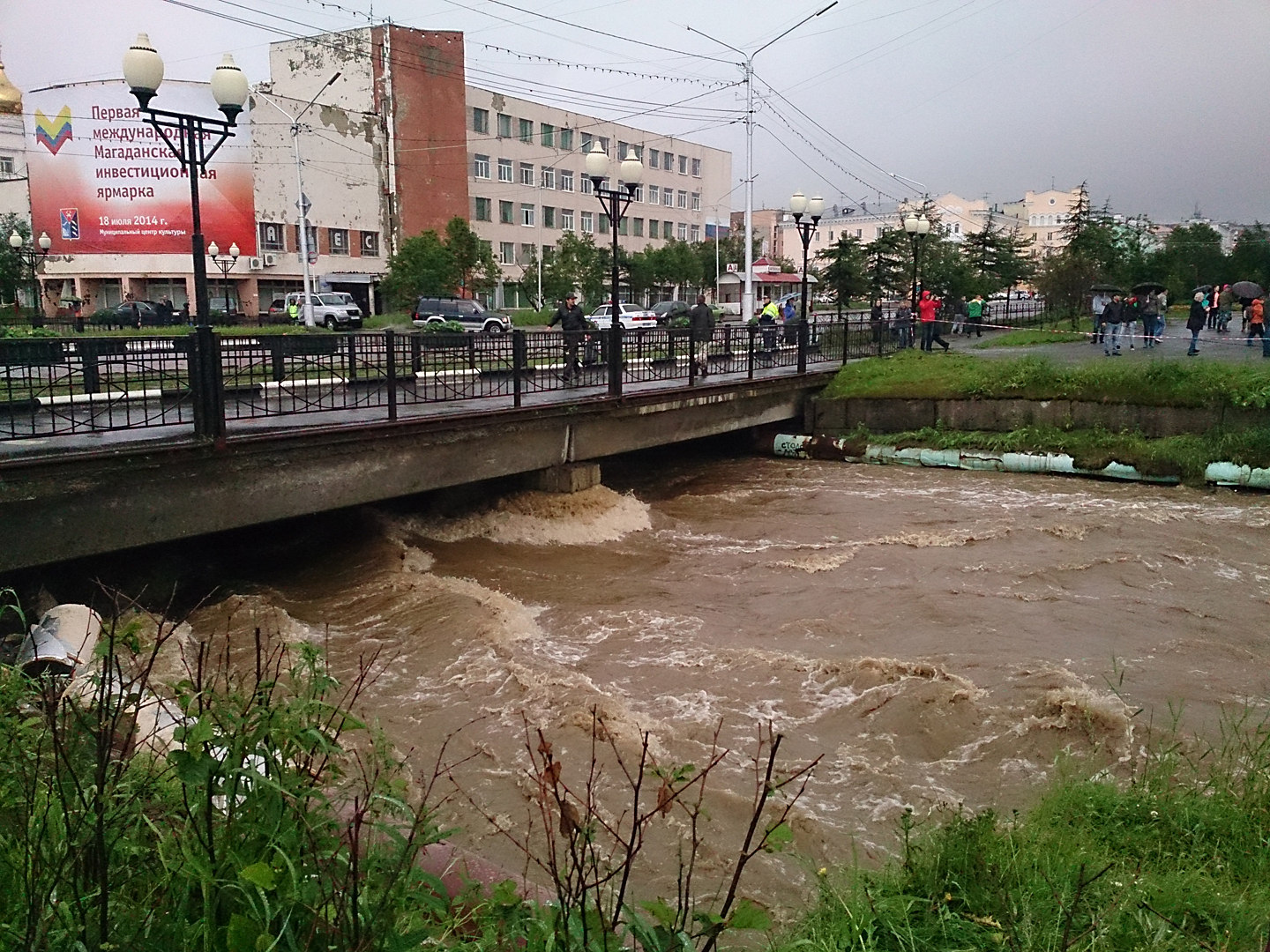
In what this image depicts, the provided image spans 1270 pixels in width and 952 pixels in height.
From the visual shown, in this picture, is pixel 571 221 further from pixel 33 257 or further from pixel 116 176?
pixel 33 257

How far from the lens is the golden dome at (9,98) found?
41.1 metres

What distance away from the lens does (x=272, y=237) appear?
4766 centimetres

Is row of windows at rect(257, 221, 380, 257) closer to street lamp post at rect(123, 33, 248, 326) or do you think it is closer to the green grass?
street lamp post at rect(123, 33, 248, 326)

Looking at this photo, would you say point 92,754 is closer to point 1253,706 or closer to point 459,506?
point 1253,706

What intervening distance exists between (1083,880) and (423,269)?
154 feet

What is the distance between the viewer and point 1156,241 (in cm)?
5222

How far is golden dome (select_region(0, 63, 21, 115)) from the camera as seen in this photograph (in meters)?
41.1

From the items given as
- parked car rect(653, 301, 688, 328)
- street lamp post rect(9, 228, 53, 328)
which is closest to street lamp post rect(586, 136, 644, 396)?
parked car rect(653, 301, 688, 328)

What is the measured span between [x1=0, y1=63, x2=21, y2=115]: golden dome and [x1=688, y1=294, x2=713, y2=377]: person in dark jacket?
3732 centimetres

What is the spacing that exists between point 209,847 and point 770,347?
1840cm

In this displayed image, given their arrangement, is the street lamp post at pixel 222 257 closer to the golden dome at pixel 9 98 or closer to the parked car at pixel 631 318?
the golden dome at pixel 9 98

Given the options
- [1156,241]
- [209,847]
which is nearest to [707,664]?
[209,847]

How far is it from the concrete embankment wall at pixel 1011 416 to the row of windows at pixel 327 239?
33.1 m

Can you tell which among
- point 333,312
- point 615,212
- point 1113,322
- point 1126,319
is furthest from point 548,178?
point 615,212
